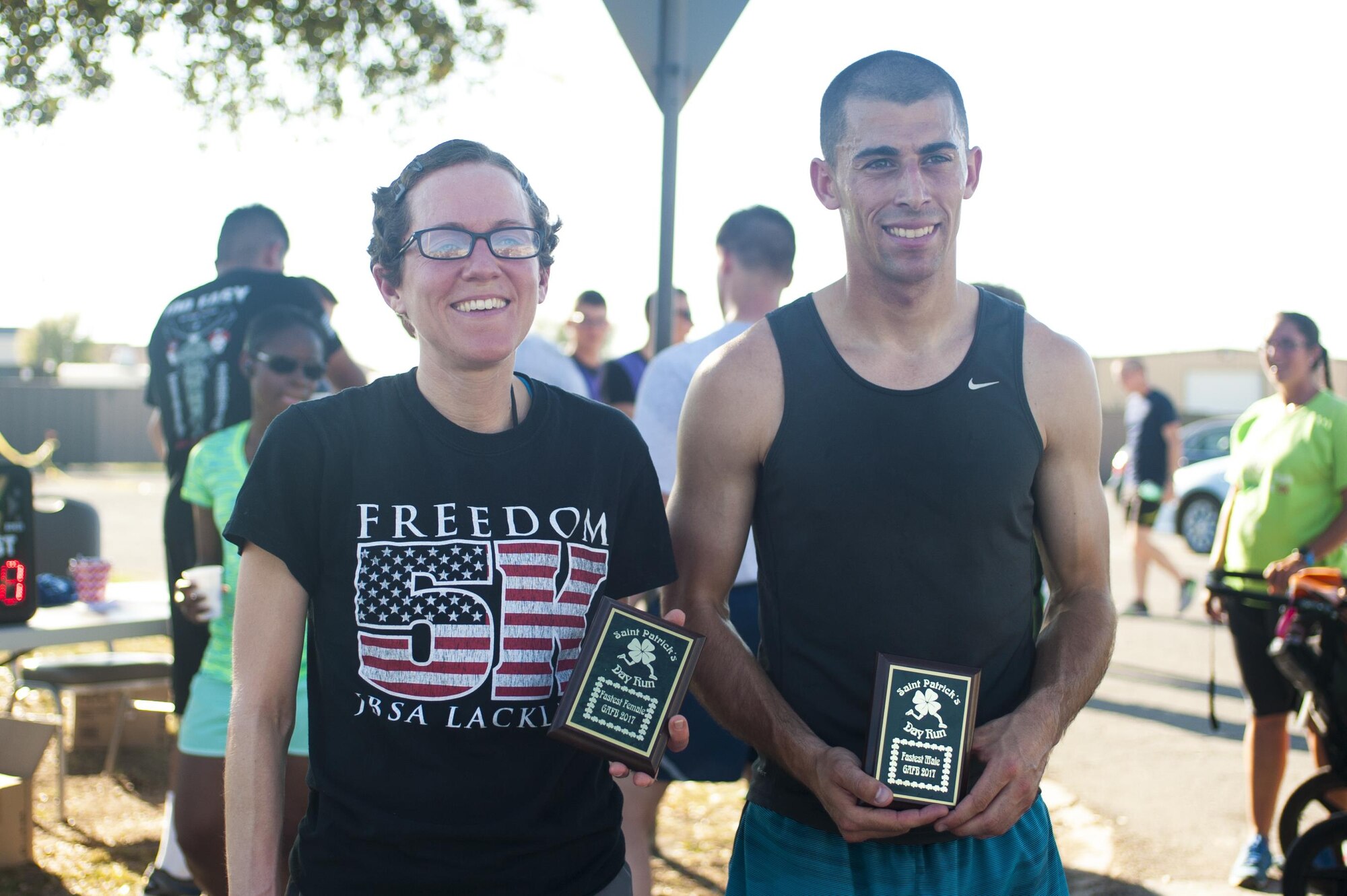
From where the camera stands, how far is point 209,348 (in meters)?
4.41

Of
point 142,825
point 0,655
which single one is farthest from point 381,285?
point 0,655

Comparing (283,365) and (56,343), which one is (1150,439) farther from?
(56,343)

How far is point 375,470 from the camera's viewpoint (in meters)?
1.95

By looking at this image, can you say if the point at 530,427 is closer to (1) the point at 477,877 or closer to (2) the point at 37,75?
(1) the point at 477,877

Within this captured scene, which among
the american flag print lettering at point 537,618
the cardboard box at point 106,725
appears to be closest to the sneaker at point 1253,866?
the american flag print lettering at point 537,618

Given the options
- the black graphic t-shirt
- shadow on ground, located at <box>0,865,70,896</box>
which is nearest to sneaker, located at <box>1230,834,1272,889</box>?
the black graphic t-shirt

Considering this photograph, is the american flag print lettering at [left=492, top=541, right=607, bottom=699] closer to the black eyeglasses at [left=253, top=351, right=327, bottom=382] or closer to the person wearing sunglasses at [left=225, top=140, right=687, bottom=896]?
the person wearing sunglasses at [left=225, top=140, right=687, bottom=896]

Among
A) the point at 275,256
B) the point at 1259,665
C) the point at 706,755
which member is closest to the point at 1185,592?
the point at 1259,665

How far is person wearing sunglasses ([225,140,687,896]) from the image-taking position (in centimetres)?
189

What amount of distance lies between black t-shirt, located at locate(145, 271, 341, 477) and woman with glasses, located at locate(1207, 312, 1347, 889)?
3.86 m

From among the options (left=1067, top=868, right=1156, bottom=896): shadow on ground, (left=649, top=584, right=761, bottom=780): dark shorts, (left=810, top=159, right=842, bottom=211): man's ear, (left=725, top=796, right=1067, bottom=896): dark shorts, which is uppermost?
(left=810, top=159, right=842, bottom=211): man's ear

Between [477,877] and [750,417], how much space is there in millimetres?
941

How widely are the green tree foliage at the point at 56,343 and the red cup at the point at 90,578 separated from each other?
60.5 meters

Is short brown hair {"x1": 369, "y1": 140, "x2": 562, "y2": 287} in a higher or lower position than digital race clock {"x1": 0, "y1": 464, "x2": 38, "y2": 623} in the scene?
higher
